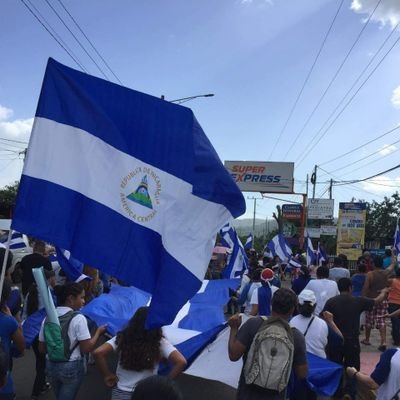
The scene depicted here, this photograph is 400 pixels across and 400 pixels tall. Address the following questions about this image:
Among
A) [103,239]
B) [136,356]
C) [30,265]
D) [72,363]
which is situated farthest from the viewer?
[30,265]

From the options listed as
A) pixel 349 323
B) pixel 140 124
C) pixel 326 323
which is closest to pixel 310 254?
pixel 349 323

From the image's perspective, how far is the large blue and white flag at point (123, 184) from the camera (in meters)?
3.64

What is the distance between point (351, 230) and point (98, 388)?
76.7ft

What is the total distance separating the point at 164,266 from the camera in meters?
3.57

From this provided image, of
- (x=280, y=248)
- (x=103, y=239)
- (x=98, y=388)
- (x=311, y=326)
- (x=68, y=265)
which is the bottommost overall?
(x=98, y=388)

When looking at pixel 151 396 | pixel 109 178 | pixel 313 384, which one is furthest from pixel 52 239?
pixel 313 384

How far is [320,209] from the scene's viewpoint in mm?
50531

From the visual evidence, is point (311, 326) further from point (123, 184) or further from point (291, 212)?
point (291, 212)

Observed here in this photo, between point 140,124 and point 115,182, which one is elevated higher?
point 140,124

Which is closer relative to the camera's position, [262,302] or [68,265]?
[68,265]

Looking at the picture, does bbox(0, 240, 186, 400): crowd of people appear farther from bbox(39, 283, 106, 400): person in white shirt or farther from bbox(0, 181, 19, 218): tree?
bbox(0, 181, 19, 218): tree

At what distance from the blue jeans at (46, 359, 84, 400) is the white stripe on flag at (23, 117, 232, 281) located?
138 cm

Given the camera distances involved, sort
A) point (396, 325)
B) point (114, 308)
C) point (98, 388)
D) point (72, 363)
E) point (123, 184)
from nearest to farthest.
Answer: point (123, 184) < point (72, 363) < point (98, 388) < point (114, 308) < point (396, 325)

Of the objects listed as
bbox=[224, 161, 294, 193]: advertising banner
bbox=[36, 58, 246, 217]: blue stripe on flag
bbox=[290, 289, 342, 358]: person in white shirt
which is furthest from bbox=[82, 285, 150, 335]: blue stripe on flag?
bbox=[224, 161, 294, 193]: advertising banner
